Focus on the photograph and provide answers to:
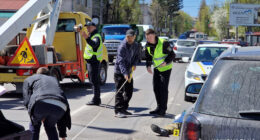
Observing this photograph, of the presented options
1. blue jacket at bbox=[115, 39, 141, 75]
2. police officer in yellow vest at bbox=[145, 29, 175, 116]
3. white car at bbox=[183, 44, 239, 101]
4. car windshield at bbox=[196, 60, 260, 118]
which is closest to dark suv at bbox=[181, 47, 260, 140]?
car windshield at bbox=[196, 60, 260, 118]

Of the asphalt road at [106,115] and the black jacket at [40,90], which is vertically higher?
the black jacket at [40,90]

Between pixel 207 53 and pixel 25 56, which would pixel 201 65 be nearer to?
pixel 207 53

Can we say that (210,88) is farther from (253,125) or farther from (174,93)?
(174,93)

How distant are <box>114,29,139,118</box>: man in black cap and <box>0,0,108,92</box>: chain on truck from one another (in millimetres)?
2038

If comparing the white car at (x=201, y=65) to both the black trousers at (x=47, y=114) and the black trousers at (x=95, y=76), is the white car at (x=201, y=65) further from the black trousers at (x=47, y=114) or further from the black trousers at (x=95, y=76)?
the black trousers at (x=47, y=114)

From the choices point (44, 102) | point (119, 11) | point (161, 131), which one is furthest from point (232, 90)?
point (119, 11)

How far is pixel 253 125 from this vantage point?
3.09 m

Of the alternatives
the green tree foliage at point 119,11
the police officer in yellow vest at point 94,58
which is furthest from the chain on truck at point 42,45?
the green tree foliage at point 119,11

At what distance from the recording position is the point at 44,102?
16.9ft

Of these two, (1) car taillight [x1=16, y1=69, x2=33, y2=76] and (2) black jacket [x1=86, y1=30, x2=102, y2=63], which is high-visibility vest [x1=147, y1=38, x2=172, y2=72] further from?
(1) car taillight [x1=16, y1=69, x2=33, y2=76]

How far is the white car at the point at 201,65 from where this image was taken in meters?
10.3

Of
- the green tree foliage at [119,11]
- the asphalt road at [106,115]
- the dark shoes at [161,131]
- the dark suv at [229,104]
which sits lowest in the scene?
the asphalt road at [106,115]

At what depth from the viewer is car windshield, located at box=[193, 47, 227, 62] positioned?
11664 mm

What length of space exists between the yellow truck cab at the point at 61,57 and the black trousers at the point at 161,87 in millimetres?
3673
